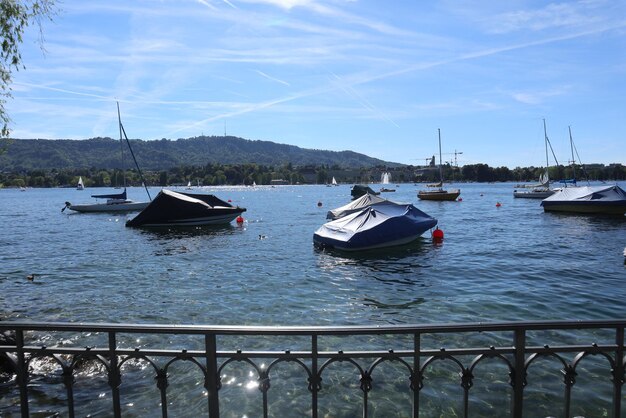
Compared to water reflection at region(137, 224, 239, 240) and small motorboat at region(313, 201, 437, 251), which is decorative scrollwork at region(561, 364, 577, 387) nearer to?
small motorboat at region(313, 201, 437, 251)

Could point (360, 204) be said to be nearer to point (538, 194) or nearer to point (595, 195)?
point (595, 195)

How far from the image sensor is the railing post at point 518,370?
3702 mm

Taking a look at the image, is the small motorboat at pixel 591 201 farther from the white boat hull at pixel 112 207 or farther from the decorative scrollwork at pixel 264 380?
the white boat hull at pixel 112 207

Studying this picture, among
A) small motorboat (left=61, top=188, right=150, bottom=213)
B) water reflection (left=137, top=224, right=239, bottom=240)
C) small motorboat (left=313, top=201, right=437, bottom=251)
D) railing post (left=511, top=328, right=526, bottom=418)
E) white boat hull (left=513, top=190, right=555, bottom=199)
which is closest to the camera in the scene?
railing post (left=511, top=328, right=526, bottom=418)

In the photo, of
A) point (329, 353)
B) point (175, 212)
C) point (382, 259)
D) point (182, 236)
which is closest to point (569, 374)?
point (329, 353)

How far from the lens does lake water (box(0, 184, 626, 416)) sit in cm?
1308

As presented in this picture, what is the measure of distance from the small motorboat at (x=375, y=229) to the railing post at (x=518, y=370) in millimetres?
20140

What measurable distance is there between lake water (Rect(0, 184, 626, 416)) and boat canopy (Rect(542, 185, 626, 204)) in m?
15.4

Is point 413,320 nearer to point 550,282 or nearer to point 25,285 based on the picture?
point 550,282

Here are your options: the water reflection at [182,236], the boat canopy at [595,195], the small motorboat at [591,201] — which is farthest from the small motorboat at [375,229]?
the boat canopy at [595,195]

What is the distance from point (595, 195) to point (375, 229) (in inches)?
1407

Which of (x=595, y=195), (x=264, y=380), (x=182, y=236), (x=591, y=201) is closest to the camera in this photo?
(x=264, y=380)

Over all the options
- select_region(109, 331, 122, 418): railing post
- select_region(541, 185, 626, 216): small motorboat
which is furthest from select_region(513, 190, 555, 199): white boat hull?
select_region(109, 331, 122, 418): railing post

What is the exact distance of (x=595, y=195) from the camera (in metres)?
47.4
